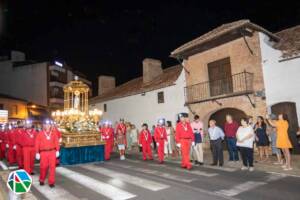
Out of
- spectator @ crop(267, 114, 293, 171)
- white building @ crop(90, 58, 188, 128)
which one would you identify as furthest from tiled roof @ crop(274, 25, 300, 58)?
white building @ crop(90, 58, 188, 128)

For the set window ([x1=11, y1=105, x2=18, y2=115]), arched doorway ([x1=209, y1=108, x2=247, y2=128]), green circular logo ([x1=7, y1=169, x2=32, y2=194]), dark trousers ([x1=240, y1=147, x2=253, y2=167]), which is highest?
window ([x1=11, y1=105, x2=18, y2=115])

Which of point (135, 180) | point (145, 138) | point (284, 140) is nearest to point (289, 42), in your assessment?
point (284, 140)

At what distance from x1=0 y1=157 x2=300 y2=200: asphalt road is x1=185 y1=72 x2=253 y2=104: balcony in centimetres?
706

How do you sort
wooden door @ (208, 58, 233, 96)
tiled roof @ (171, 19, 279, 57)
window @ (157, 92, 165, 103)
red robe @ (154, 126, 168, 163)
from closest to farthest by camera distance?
red robe @ (154, 126, 168, 163) < tiled roof @ (171, 19, 279, 57) < wooden door @ (208, 58, 233, 96) < window @ (157, 92, 165, 103)

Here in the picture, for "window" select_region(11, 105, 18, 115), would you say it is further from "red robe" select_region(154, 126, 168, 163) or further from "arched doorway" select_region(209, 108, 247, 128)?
"red robe" select_region(154, 126, 168, 163)

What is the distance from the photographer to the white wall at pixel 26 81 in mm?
42031

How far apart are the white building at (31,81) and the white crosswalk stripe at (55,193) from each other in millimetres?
35740

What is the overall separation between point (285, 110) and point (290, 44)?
144 inches

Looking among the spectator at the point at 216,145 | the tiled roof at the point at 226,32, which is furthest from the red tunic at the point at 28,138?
the tiled roof at the point at 226,32

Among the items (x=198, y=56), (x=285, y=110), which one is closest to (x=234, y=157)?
(x=285, y=110)

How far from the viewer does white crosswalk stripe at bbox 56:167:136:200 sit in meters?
7.07

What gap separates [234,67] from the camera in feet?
56.1

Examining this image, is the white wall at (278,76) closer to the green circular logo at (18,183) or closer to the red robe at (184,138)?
the red robe at (184,138)

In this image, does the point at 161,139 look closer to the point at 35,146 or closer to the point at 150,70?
the point at 35,146
